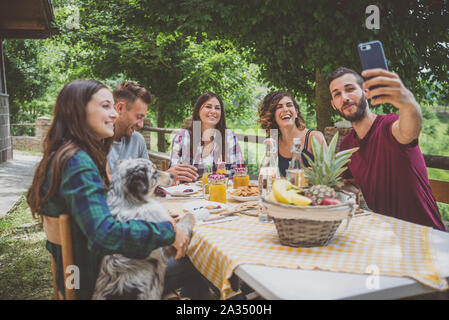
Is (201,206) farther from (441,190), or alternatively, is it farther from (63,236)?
(441,190)

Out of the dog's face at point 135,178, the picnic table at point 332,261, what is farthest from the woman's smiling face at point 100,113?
the picnic table at point 332,261

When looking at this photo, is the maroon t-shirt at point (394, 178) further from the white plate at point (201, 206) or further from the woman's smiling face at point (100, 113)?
the woman's smiling face at point (100, 113)

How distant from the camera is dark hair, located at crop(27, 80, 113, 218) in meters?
1.38

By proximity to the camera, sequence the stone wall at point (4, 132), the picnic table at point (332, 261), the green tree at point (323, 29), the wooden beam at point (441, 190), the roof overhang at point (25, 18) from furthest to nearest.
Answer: the stone wall at point (4, 132), the roof overhang at point (25, 18), the green tree at point (323, 29), the wooden beam at point (441, 190), the picnic table at point (332, 261)

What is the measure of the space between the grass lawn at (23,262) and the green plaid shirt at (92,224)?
212cm

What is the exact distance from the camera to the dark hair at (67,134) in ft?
4.53

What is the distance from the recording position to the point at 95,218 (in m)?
1.25

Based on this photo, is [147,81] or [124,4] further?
[147,81]

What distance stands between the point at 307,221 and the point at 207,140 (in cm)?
251

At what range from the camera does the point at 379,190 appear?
2.37 metres

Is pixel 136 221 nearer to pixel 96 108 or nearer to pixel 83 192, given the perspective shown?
pixel 83 192
